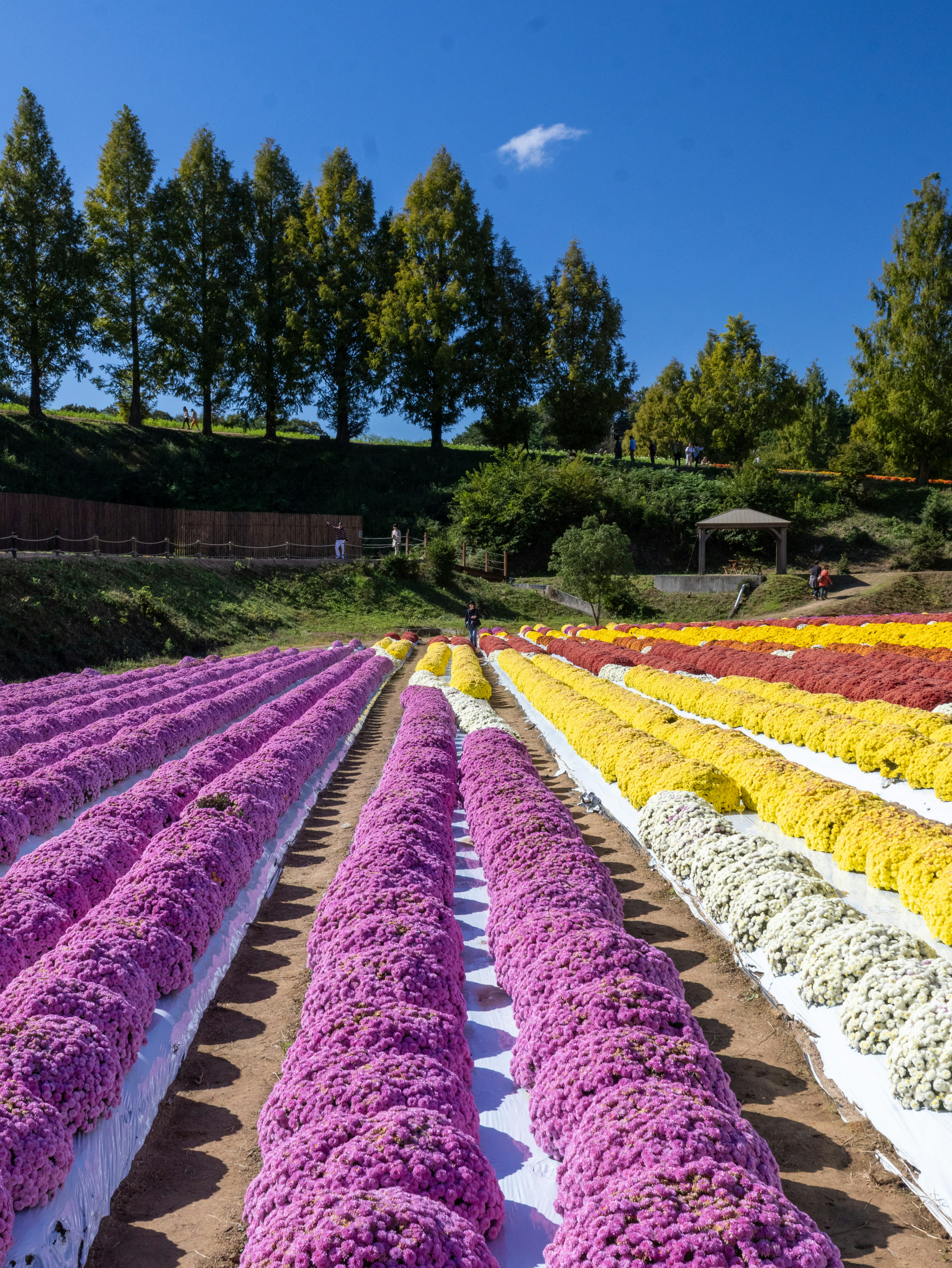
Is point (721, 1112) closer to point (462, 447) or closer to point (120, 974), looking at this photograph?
point (120, 974)

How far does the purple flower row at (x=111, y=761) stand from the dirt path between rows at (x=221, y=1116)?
2346 millimetres

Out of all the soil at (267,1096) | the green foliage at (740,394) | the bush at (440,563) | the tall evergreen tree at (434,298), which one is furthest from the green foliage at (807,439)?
the soil at (267,1096)

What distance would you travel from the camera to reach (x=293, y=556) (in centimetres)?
3766

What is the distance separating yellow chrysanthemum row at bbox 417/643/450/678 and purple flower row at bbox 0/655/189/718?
19.3 ft

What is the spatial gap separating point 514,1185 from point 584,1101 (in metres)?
0.50

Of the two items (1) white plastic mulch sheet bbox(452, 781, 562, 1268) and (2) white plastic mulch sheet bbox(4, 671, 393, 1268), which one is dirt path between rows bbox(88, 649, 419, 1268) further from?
(1) white plastic mulch sheet bbox(452, 781, 562, 1268)

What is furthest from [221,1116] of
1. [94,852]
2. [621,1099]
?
[94,852]

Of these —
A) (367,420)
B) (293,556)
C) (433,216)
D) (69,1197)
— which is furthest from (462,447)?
(69,1197)

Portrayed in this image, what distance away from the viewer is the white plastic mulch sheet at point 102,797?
7.20m

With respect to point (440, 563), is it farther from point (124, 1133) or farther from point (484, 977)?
point (124, 1133)

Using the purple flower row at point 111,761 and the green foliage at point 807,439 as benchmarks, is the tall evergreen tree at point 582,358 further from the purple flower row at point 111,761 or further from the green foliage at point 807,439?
the purple flower row at point 111,761

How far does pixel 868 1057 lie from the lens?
12.2 feet

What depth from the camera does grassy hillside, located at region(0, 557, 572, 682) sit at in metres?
21.5

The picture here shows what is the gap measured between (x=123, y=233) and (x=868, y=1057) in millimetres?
49383
